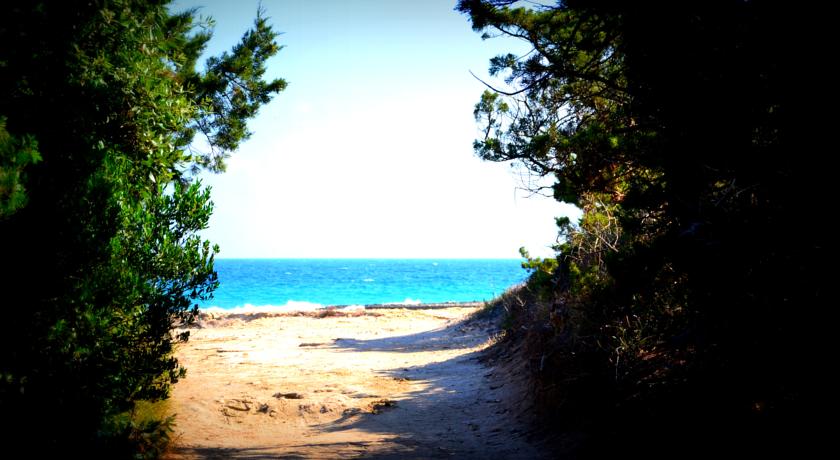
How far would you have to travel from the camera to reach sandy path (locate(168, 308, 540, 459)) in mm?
5816

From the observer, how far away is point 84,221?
473 cm

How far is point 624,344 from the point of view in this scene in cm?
526

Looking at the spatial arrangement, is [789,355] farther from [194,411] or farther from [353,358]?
[353,358]

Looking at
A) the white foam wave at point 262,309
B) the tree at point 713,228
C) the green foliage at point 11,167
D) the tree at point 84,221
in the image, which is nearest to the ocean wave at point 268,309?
the white foam wave at point 262,309

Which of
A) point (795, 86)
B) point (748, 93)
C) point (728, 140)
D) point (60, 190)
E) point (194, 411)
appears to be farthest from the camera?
point (194, 411)

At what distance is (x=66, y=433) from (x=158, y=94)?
12.0 ft

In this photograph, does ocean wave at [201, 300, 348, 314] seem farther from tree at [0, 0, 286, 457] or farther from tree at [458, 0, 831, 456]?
tree at [458, 0, 831, 456]

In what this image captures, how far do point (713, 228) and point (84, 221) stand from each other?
593 centimetres

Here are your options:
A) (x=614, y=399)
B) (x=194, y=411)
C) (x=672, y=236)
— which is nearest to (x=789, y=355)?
(x=672, y=236)

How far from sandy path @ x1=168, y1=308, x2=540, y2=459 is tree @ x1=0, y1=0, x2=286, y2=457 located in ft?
4.53

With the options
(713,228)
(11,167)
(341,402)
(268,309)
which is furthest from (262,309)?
(713,228)

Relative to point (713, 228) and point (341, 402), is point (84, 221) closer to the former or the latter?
point (341, 402)

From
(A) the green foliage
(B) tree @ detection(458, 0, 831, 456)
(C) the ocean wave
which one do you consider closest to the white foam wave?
(C) the ocean wave

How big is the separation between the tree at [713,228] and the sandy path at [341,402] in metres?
1.87
